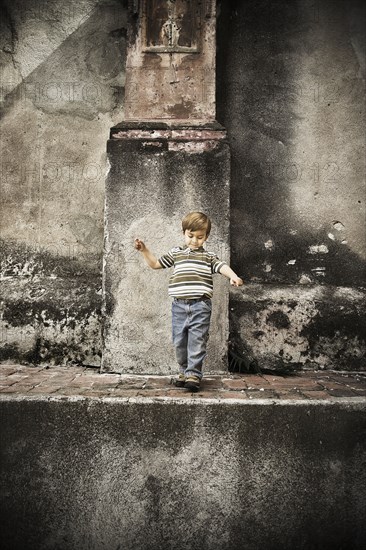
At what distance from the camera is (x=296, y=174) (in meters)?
4.12

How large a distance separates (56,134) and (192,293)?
237 cm

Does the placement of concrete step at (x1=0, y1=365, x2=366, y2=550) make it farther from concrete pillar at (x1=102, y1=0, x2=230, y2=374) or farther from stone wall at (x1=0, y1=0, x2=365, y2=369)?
stone wall at (x1=0, y1=0, x2=365, y2=369)

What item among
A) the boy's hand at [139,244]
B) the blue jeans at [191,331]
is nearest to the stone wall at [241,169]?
the blue jeans at [191,331]

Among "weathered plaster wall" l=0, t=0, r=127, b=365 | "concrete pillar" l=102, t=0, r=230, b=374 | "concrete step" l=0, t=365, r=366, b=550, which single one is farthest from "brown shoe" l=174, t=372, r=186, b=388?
"weathered plaster wall" l=0, t=0, r=127, b=365

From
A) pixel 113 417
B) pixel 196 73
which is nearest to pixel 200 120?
pixel 196 73

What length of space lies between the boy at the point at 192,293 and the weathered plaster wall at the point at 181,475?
0.41 metres

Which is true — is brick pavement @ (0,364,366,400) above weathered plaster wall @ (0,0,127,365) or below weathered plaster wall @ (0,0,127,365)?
below

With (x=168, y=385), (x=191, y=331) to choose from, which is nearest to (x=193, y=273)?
(x=191, y=331)

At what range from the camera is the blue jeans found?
9.55ft

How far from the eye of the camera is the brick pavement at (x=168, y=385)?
272 centimetres

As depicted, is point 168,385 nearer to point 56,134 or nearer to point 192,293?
point 192,293

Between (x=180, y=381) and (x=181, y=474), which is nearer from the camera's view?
(x=181, y=474)

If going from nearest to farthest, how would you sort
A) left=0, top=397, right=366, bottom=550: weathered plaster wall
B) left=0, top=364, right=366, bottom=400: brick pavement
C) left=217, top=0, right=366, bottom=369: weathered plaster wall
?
left=0, top=397, right=366, bottom=550: weathered plaster wall, left=0, top=364, right=366, bottom=400: brick pavement, left=217, top=0, right=366, bottom=369: weathered plaster wall

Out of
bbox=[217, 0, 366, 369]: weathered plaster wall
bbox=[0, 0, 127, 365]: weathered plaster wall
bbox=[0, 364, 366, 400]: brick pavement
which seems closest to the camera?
bbox=[0, 364, 366, 400]: brick pavement
